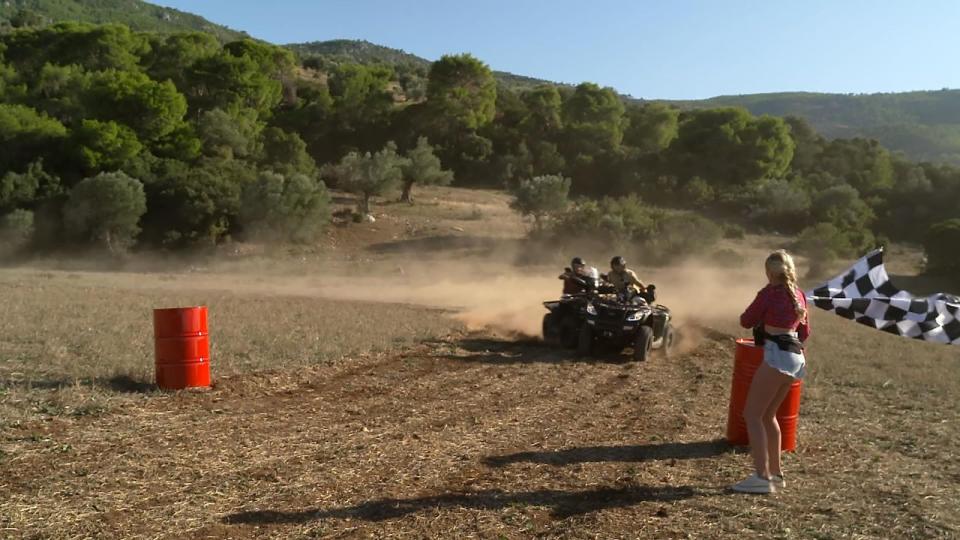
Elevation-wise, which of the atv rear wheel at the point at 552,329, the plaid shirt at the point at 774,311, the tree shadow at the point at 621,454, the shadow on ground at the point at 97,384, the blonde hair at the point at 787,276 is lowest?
the atv rear wheel at the point at 552,329

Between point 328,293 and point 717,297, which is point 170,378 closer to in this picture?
point 328,293

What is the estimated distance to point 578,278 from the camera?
16.7m

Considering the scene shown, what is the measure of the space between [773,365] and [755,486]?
955mm

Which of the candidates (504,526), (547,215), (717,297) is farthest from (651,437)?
(547,215)

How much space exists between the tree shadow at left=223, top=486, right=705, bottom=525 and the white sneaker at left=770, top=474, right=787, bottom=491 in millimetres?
662

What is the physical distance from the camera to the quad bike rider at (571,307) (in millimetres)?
15648

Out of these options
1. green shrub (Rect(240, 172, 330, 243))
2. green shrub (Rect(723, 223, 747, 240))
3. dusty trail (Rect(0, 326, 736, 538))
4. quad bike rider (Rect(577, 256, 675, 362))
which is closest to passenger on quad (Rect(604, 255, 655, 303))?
quad bike rider (Rect(577, 256, 675, 362))

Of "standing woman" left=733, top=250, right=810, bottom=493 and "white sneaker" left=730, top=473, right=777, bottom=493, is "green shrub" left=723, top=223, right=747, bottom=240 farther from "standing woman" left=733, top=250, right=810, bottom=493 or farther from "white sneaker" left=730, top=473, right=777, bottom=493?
"white sneaker" left=730, top=473, right=777, bottom=493

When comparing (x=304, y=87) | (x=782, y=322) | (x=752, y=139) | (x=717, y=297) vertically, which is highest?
(x=304, y=87)

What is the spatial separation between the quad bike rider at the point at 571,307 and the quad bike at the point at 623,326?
284 millimetres

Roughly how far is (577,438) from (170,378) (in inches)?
183

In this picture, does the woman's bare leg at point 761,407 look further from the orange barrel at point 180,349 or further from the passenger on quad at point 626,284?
the passenger on quad at point 626,284

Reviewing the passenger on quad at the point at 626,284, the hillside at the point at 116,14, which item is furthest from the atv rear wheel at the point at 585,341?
the hillside at the point at 116,14

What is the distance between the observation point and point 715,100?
155625 millimetres
